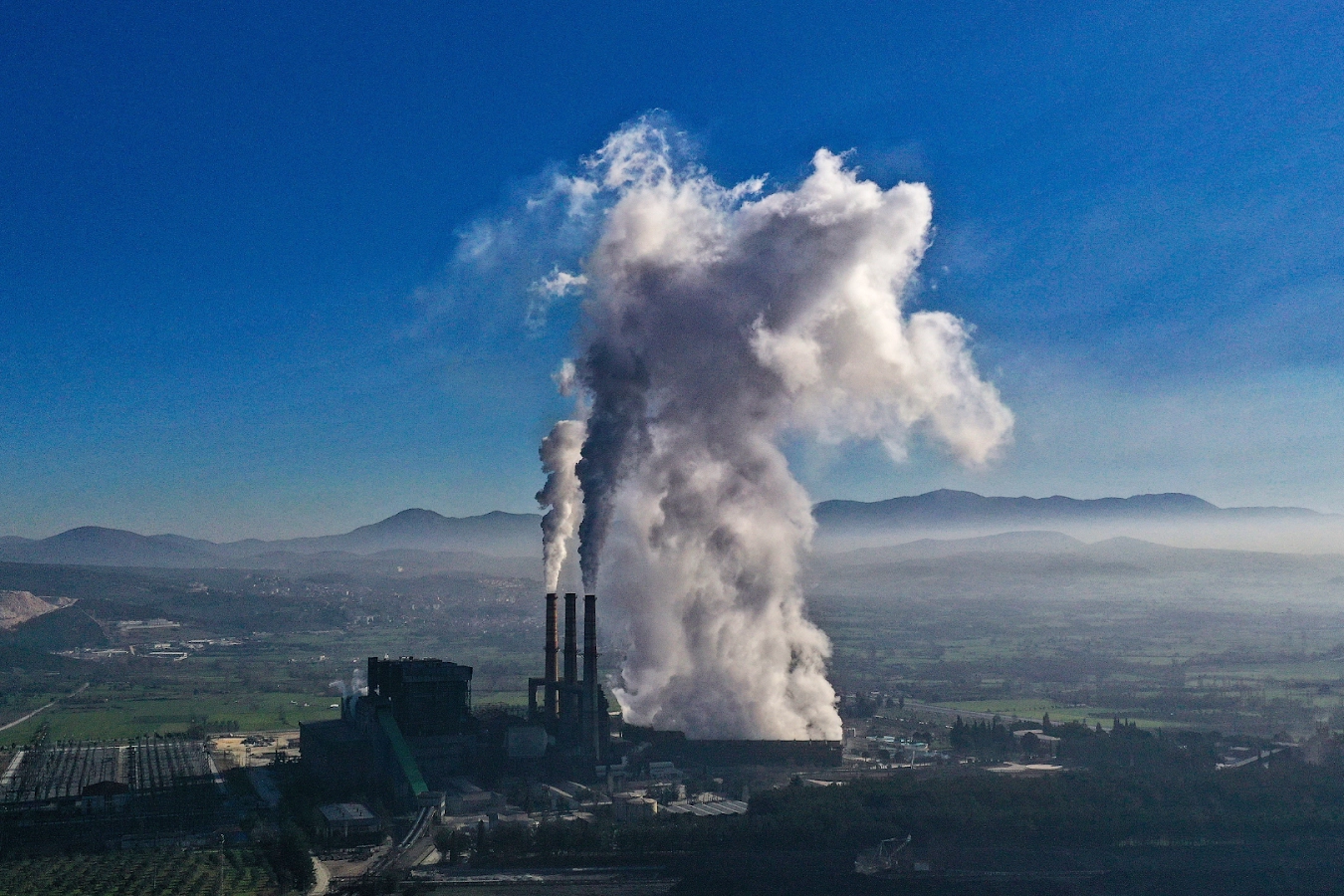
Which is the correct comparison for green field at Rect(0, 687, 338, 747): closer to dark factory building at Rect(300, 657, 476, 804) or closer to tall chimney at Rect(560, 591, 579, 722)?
dark factory building at Rect(300, 657, 476, 804)

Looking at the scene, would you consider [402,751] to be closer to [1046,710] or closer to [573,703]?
[573,703]

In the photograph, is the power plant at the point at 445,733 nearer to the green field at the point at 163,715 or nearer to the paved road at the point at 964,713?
the green field at the point at 163,715

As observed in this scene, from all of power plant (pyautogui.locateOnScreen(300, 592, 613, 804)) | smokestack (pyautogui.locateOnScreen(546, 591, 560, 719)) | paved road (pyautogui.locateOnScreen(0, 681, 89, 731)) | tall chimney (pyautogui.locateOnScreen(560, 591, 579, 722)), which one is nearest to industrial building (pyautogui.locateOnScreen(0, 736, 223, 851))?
power plant (pyautogui.locateOnScreen(300, 592, 613, 804))

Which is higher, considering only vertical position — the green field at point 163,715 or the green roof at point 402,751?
the green roof at point 402,751

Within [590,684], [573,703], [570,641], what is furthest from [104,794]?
[570,641]

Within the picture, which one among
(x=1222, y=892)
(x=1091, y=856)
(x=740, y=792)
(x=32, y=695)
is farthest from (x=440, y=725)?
(x=32, y=695)

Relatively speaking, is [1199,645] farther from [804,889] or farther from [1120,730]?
[804,889]

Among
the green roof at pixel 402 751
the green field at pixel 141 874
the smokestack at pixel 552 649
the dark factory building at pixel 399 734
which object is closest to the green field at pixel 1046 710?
the smokestack at pixel 552 649
